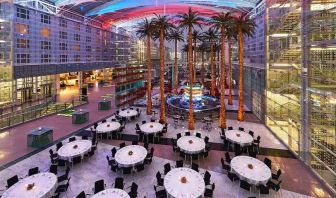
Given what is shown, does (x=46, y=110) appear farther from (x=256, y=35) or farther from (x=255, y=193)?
(x=256, y=35)

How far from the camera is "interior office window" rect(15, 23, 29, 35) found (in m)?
38.3

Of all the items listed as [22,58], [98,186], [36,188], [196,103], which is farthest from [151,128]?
[22,58]

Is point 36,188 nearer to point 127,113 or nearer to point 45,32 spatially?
point 127,113

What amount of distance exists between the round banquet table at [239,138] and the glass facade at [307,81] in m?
3.69

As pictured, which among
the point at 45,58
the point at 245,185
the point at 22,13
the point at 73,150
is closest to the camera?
the point at 245,185

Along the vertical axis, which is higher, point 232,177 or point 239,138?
point 239,138

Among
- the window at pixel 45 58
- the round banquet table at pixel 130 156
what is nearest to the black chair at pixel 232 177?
the round banquet table at pixel 130 156

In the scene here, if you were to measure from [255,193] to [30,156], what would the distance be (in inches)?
644

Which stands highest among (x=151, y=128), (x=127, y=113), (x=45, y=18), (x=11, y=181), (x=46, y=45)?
(x=45, y=18)

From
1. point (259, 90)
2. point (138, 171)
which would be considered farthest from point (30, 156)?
point (259, 90)

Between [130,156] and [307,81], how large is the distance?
13536 millimetres

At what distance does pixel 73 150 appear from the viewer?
15641mm

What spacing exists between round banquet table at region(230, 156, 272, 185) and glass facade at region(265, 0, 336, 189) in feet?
13.9

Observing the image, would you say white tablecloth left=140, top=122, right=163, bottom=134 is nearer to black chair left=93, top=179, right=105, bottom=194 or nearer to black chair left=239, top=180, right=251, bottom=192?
black chair left=93, top=179, right=105, bottom=194
